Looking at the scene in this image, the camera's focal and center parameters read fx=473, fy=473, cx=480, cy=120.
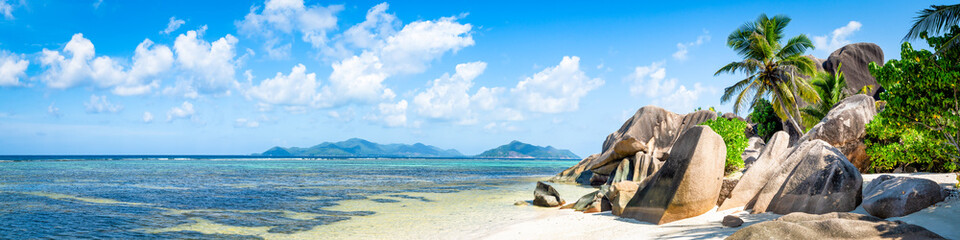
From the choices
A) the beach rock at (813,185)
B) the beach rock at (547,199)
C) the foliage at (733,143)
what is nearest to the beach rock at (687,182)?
the beach rock at (813,185)

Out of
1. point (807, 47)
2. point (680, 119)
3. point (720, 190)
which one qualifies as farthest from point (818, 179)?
point (680, 119)

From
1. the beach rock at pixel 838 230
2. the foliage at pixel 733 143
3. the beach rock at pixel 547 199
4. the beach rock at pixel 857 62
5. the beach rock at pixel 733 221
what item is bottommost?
the beach rock at pixel 547 199

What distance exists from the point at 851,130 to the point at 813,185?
968 cm

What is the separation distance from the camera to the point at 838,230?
6.59m

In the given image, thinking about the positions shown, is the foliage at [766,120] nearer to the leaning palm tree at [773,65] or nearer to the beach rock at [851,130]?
the leaning palm tree at [773,65]

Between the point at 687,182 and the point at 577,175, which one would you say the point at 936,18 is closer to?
the point at 687,182

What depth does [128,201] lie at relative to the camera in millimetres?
21219

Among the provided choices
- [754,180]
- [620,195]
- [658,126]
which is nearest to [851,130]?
[754,180]

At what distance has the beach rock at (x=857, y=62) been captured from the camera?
51969 mm

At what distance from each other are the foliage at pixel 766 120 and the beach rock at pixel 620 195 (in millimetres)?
36841

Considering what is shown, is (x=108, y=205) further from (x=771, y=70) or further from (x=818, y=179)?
(x=771, y=70)

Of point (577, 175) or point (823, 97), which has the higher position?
point (823, 97)

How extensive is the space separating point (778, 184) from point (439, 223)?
9212 millimetres

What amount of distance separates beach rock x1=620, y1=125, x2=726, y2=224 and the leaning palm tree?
23.7 m
